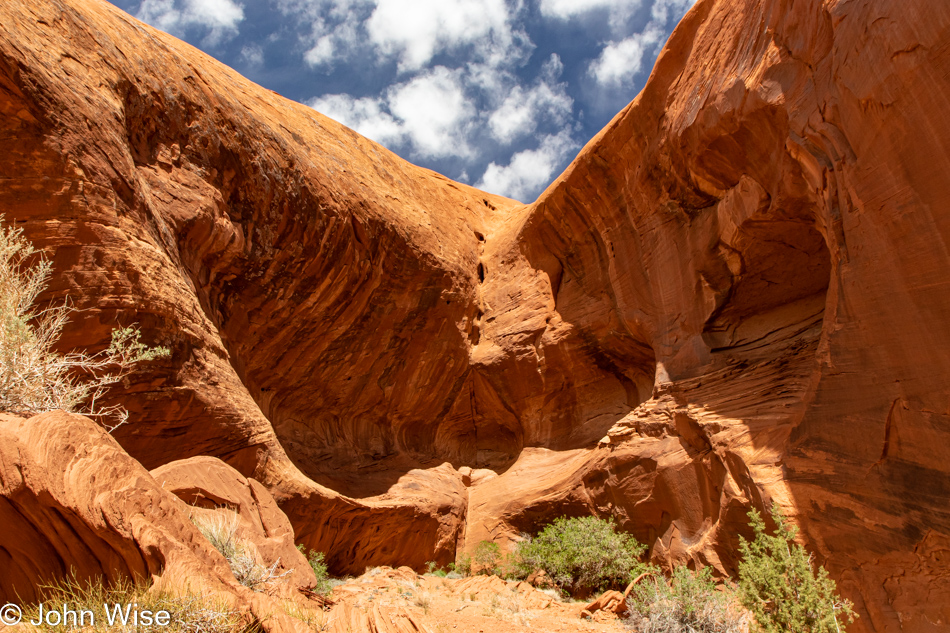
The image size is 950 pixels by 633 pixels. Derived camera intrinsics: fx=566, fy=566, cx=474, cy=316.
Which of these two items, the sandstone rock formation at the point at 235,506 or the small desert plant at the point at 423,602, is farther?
the small desert plant at the point at 423,602

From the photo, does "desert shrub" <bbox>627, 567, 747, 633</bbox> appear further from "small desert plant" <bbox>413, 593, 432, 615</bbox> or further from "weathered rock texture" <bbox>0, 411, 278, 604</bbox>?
"weathered rock texture" <bbox>0, 411, 278, 604</bbox>

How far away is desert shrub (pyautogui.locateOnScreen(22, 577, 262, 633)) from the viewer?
311 centimetres

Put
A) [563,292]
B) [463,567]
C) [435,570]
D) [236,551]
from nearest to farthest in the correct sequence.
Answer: [236,551] → [435,570] → [463,567] → [563,292]

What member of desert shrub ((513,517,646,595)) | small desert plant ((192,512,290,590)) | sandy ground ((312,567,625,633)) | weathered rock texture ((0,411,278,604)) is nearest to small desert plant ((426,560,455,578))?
sandy ground ((312,567,625,633))

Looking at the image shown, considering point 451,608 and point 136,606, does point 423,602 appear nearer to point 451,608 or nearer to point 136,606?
point 451,608

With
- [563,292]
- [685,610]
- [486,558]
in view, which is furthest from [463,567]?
[563,292]

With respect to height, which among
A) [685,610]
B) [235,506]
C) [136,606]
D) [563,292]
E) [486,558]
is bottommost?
[685,610]

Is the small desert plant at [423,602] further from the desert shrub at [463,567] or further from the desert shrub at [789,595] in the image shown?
the desert shrub at [463,567]

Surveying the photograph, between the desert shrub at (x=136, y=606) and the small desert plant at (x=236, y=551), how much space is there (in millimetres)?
1249

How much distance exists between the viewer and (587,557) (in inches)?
395

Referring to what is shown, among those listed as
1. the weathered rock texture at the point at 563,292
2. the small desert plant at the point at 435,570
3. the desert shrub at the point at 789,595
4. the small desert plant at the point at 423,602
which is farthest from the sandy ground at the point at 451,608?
the weathered rock texture at the point at 563,292

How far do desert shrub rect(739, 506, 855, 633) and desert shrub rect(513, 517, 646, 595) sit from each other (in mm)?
4151

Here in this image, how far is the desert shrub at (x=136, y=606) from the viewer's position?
3105 millimetres

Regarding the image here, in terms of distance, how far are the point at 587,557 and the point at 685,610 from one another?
353 centimetres
